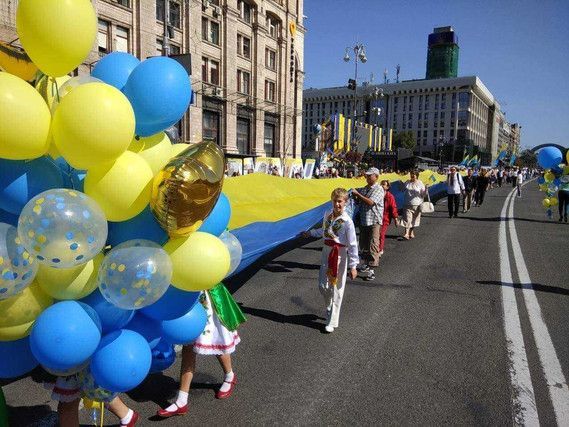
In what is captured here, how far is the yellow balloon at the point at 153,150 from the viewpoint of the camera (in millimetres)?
2531

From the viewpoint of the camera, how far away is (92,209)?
83.1 inches

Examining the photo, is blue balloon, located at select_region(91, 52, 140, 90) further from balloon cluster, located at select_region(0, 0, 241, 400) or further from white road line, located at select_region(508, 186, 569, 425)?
white road line, located at select_region(508, 186, 569, 425)

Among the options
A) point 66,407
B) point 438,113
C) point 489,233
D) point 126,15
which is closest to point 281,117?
point 126,15

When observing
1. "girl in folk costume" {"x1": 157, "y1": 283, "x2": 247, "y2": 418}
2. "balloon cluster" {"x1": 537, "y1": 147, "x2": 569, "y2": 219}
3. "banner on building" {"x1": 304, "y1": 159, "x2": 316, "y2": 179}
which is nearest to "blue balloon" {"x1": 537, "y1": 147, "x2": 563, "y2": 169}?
"balloon cluster" {"x1": 537, "y1": 147, "x2": 569, "y2": 219}

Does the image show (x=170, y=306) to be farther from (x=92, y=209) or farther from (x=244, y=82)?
(x=244, y=82)

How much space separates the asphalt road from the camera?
3299 millimetres

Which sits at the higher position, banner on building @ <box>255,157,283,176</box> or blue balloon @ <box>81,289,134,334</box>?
banner on building @ <box>255,157,283,176</box>

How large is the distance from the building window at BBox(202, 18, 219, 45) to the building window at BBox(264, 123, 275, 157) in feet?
29.6

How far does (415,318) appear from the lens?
5.34 m

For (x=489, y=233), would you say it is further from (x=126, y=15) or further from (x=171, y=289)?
(x=126, y=15)

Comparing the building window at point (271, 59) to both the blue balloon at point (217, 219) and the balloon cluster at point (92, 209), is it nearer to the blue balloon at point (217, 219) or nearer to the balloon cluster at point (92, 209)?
the blue balloon at point (217, 219)

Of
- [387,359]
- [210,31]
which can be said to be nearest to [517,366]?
[387,359]

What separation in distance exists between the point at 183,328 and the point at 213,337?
2.31ft

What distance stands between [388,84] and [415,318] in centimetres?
13123
